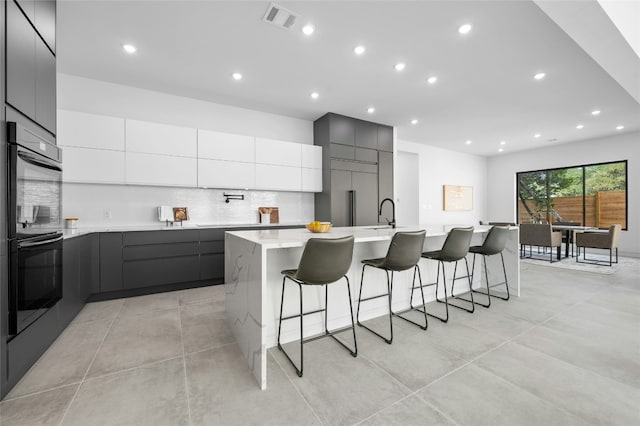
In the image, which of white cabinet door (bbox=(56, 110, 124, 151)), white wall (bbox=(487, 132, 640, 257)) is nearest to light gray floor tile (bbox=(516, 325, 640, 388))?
white cabinet door (bbox=(56, 110, 124, 151))

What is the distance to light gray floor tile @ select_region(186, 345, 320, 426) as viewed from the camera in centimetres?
140

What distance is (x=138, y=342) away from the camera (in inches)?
87.4

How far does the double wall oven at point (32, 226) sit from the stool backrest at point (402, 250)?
8.07ft

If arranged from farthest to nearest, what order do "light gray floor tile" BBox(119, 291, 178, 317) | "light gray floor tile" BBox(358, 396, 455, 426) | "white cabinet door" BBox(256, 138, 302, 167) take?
"white cabinet door" BBox(256, 138, 302, 167)
"light gray floor tile" BBox(119, 291, 178, 317)
"light gray floor tile" BBox(358, 396, 455, 426)

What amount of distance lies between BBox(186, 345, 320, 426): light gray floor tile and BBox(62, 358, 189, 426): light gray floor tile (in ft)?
0.27

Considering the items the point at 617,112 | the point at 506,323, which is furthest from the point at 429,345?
the point at 617,112

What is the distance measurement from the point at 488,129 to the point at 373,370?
246 inches

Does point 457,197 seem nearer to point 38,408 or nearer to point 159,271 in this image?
point 159,271

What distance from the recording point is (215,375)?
1.77 m

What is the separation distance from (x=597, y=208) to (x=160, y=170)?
9.90 m

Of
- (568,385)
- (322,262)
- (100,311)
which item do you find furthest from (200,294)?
(568,385)

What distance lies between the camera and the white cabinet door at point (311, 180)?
16.4 ft

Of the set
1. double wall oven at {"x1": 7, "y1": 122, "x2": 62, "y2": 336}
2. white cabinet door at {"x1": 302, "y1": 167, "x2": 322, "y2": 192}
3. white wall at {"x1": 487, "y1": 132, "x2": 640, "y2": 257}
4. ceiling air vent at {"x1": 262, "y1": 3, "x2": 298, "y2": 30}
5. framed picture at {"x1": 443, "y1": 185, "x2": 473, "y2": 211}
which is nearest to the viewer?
double wall oven at {"x1": 7, "y1": 122, "x2": 62, "y2": 336}

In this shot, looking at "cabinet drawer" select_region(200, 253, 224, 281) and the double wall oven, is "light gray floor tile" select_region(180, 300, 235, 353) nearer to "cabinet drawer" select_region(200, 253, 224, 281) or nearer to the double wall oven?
"cabinet drawer" select_region(200, 253, 224, 281)
